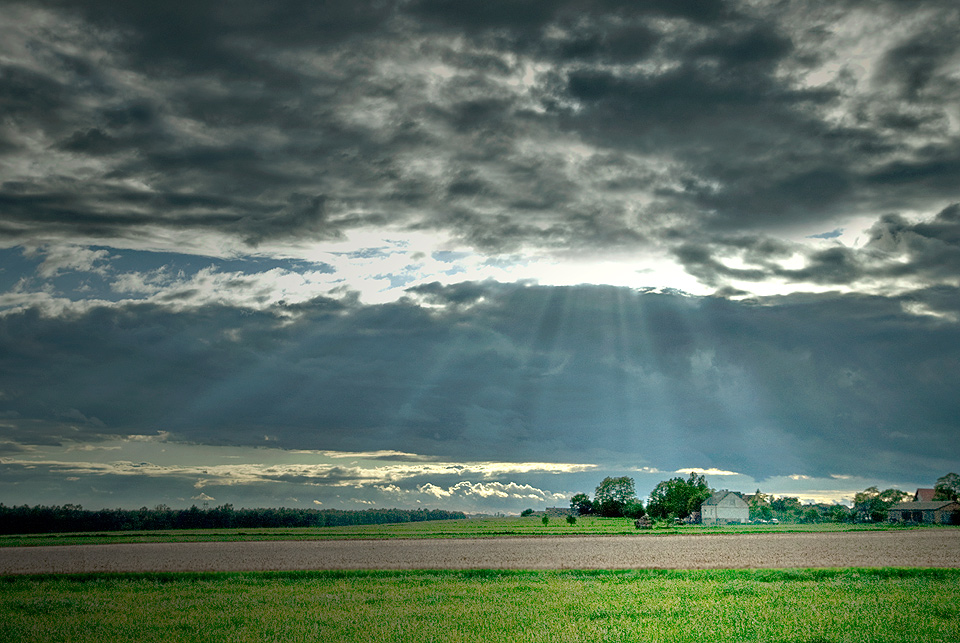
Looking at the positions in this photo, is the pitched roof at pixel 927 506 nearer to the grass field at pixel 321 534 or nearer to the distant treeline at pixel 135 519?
the grass field at pixel 321 534

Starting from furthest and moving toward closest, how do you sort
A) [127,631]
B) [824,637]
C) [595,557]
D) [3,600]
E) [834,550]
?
[834,550] < [595,557] < [3,600] < [127,631] < [824,637]

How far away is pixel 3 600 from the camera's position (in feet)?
89.2

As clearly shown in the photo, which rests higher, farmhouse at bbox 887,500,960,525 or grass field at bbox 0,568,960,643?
grass field at bbox 0,568,960,643

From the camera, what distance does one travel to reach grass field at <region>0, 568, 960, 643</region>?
60.8ft

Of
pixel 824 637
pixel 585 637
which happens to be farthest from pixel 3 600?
pixel 824 637

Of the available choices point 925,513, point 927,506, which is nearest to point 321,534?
point 925,513

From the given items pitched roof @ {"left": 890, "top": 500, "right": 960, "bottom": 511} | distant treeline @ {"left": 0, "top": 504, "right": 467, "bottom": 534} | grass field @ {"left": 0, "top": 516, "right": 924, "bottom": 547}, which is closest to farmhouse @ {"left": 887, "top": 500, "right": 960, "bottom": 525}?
pitched roof @ {"left": 890, "top": 500, "right": 960, "bottom": 511}

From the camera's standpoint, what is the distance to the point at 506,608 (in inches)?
889

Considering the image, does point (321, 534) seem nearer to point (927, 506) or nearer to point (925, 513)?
point (925, 513)

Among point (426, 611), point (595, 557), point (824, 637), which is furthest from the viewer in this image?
point (595, 557)

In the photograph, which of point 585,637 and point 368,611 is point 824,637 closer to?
point 585,637

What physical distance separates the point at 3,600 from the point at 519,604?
68.7 ft

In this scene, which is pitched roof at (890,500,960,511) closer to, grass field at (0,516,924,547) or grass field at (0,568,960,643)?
grass field at (0,516,924,547)

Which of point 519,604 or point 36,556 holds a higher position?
point 519,604
